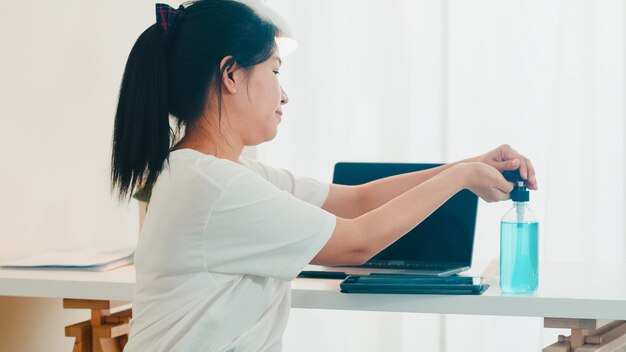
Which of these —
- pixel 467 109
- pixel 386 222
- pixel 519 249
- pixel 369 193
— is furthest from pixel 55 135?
pixel 467 109

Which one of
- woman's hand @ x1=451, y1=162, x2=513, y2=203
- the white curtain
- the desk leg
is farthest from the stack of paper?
the white curtain

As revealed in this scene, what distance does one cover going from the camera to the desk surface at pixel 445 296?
1.20m

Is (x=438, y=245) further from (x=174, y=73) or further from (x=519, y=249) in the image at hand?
(x=174, y=73)

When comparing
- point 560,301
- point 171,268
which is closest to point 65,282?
point 171,268

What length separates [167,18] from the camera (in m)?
1.22

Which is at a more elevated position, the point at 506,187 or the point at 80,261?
the point at 506,187

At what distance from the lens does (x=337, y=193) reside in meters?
1.60

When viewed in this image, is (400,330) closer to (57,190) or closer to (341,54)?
(341,54)

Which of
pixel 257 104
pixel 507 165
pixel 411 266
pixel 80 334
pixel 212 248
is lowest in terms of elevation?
pixel 80 334

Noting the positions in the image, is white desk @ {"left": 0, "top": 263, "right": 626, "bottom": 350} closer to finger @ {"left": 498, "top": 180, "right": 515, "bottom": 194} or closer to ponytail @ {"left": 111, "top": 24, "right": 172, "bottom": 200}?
finger @ {"left": 498, "top": 180, "right": 515, "bottom": 194}

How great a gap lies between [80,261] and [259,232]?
2.25ft

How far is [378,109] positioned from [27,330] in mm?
1360

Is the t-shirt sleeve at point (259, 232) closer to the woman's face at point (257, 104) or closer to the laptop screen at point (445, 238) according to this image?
the woman's face at point (257, 104)

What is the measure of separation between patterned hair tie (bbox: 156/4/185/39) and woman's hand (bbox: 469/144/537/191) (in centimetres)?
62
